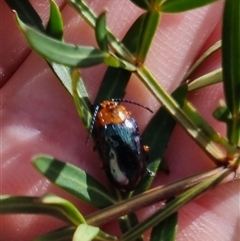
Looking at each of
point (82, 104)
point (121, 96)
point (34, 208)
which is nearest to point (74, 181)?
point (34, 208)

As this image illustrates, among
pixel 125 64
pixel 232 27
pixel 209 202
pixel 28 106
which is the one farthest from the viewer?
pixel 28 106

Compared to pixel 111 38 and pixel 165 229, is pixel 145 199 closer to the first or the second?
pixel 165 229

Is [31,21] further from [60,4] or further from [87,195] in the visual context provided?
[87,195]

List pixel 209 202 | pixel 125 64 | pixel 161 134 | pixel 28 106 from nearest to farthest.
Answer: pixel 125 64
pixel 161 134
pixel 209 202
pixel 28 106

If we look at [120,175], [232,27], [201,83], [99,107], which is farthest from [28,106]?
[232,27]

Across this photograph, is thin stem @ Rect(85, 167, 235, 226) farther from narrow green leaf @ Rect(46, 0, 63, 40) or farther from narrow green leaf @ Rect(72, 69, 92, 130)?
narrow green leaf @ Rect(46, 0, 63, 40)

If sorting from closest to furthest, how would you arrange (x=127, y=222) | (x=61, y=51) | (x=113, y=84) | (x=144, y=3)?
(x=61, y=51) → (x=144, y=3) → (x=127, y=222) → (x=113, y=84)

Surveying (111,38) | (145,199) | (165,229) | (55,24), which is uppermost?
(55,24)
